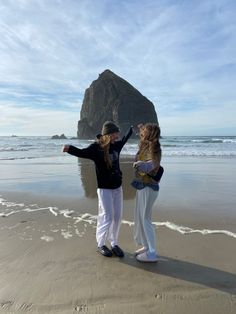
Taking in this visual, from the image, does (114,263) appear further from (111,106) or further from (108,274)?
(111,106)

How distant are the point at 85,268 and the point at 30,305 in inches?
40.6

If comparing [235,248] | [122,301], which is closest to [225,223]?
[235,248]

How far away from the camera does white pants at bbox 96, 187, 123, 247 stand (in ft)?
16.2

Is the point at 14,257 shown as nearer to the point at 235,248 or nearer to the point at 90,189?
the point at 235,248

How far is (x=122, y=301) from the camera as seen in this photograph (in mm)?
3510

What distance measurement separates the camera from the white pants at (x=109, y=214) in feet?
16.2

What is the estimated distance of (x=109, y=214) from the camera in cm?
495

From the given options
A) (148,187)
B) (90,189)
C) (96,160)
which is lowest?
(90,189)

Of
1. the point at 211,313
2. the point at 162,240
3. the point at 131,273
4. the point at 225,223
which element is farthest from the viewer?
the point at 225,223

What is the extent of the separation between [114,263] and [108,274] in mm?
363

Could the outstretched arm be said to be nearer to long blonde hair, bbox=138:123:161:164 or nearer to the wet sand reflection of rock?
long blonde hair, bbox=138:123:161:164

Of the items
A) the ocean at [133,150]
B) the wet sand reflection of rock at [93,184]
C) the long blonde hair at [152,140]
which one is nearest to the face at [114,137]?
the long blonde hair at [152,140]

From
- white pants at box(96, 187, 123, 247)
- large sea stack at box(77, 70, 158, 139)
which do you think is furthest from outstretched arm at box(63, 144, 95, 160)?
large sea stack at box(77, 70, 158, 139)

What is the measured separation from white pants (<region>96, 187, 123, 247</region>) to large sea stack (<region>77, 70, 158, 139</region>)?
8513 cm
